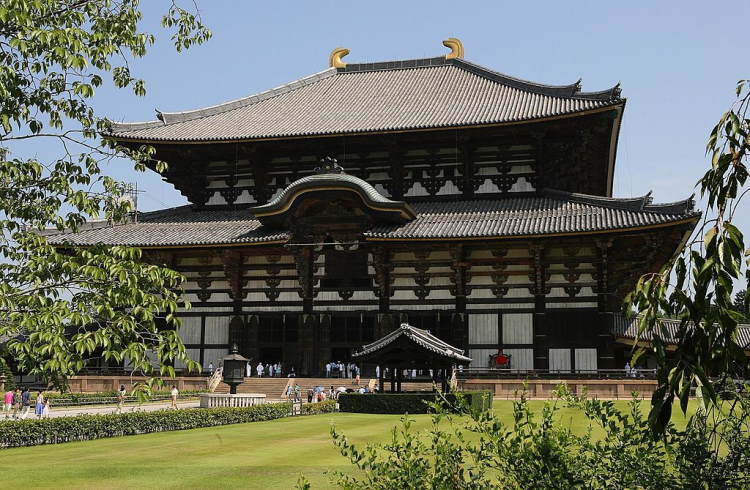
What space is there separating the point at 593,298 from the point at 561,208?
4745 millimetres

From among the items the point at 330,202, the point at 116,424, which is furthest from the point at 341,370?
the point at 116,424

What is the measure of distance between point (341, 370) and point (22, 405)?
14974 mm

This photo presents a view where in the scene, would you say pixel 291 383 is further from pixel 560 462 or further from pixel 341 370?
pixel 560 462

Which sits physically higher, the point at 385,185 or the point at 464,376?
the point at 385,185

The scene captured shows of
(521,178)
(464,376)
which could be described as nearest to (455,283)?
(464,376)

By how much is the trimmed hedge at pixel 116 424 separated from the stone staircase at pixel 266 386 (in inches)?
381

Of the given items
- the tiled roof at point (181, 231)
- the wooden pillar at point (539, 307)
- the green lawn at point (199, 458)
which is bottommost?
the green lawn at point (199, 458)

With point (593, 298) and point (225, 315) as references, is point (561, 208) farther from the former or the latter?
point (225, 315)

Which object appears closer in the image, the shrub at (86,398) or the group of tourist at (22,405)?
the group of tourist at (22,405)

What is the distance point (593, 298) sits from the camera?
37812mm

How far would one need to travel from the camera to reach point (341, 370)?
3972cm

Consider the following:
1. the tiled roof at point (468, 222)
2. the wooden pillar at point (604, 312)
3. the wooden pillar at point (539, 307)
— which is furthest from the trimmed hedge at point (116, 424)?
the wooden pillar at point (604, 312)

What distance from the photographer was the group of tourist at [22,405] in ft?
94.3

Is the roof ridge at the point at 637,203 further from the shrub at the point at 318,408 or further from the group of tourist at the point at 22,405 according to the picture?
the group of tourist at the point at 22,405
